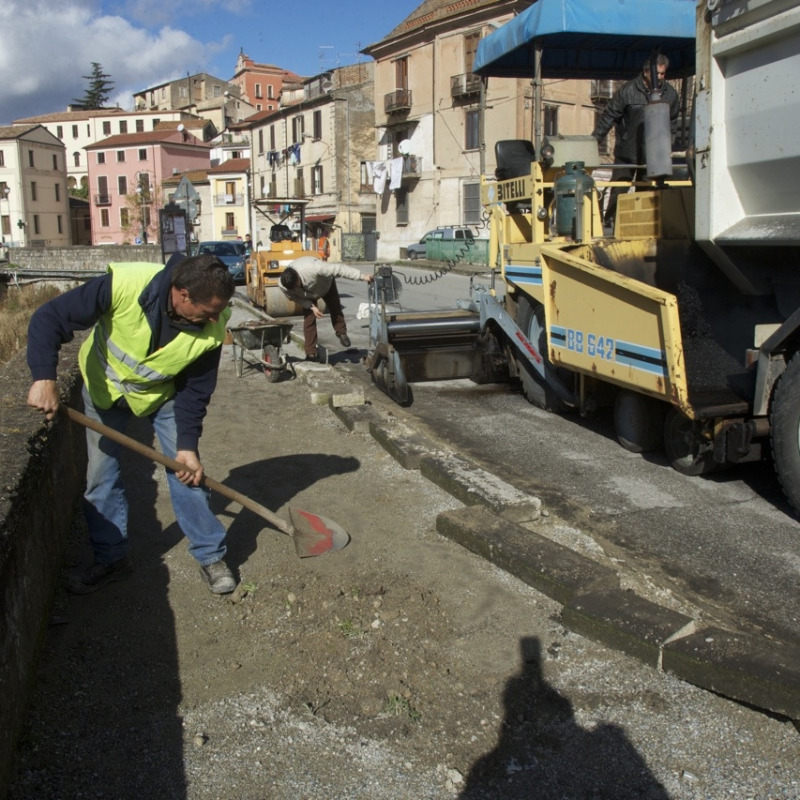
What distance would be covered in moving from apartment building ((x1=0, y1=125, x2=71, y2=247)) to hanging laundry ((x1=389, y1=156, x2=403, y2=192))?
35.2m

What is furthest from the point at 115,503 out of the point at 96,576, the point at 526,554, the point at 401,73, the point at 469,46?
the point at 401,73

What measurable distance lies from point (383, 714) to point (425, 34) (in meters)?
41.2

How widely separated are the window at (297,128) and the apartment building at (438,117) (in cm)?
762

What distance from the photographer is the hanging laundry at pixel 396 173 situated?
135 feet

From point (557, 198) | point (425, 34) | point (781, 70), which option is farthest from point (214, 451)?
point (425, 34)

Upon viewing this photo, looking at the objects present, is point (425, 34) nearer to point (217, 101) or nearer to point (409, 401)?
point (409, 401)

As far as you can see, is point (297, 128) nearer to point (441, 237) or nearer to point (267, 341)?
point (441, 237)

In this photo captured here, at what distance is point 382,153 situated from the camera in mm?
45219

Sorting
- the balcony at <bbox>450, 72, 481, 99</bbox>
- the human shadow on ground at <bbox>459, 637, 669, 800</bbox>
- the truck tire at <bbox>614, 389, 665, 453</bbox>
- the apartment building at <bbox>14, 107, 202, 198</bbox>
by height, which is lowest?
the human shadow on ground at <bbox>459, 637, 669, 800</bbox>

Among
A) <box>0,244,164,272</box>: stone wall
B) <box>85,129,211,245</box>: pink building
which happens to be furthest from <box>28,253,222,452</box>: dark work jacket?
<box>85,129,211,245</box>: pink building

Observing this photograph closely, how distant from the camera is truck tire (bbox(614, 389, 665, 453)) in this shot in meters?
5.77

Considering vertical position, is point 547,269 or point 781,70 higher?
point 781,70

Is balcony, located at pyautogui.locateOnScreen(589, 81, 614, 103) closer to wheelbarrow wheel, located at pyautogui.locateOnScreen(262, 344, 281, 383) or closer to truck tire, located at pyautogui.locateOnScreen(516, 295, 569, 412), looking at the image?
wheelbarrow wheel, located at pyautogui.locateOnScreen(262, 344, 281, 383)

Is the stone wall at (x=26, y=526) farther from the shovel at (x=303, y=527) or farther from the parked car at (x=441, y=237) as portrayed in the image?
the parked car at (x=441, y=237)
